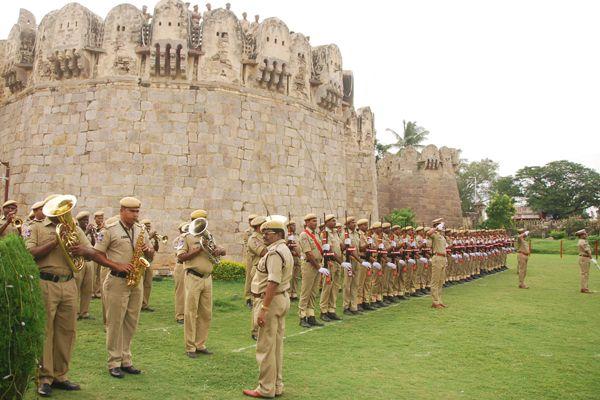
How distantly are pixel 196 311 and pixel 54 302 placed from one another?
2.16 m

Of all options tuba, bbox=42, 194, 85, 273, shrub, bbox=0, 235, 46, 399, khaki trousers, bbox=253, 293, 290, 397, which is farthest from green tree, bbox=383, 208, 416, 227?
shrub, bbox=0, 235, 46, 399

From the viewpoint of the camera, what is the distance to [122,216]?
231 inches

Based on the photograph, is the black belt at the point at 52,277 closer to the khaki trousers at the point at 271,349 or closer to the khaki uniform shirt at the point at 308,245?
the khaki trousers at the point at 271,349

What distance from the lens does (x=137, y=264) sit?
229 inches

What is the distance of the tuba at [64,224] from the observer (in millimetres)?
5020

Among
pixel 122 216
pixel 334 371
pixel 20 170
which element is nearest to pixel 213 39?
pixel 20 170

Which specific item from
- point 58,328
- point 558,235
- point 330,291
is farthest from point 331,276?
point 558,235

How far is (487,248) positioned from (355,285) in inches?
475

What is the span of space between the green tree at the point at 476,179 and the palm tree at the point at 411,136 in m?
17.2

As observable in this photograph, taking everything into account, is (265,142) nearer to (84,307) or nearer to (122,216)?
(84,307)

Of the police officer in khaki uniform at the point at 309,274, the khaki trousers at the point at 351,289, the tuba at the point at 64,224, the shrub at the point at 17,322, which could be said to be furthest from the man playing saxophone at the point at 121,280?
the khaki trousers at the point at 351,289

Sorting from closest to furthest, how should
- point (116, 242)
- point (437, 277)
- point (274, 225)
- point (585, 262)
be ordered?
point (274, 225) → point (116, 242) → point (437, 277) → point (585, 262)

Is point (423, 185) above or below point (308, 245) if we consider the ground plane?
above

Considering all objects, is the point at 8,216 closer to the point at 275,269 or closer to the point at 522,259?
the point at 275,269
